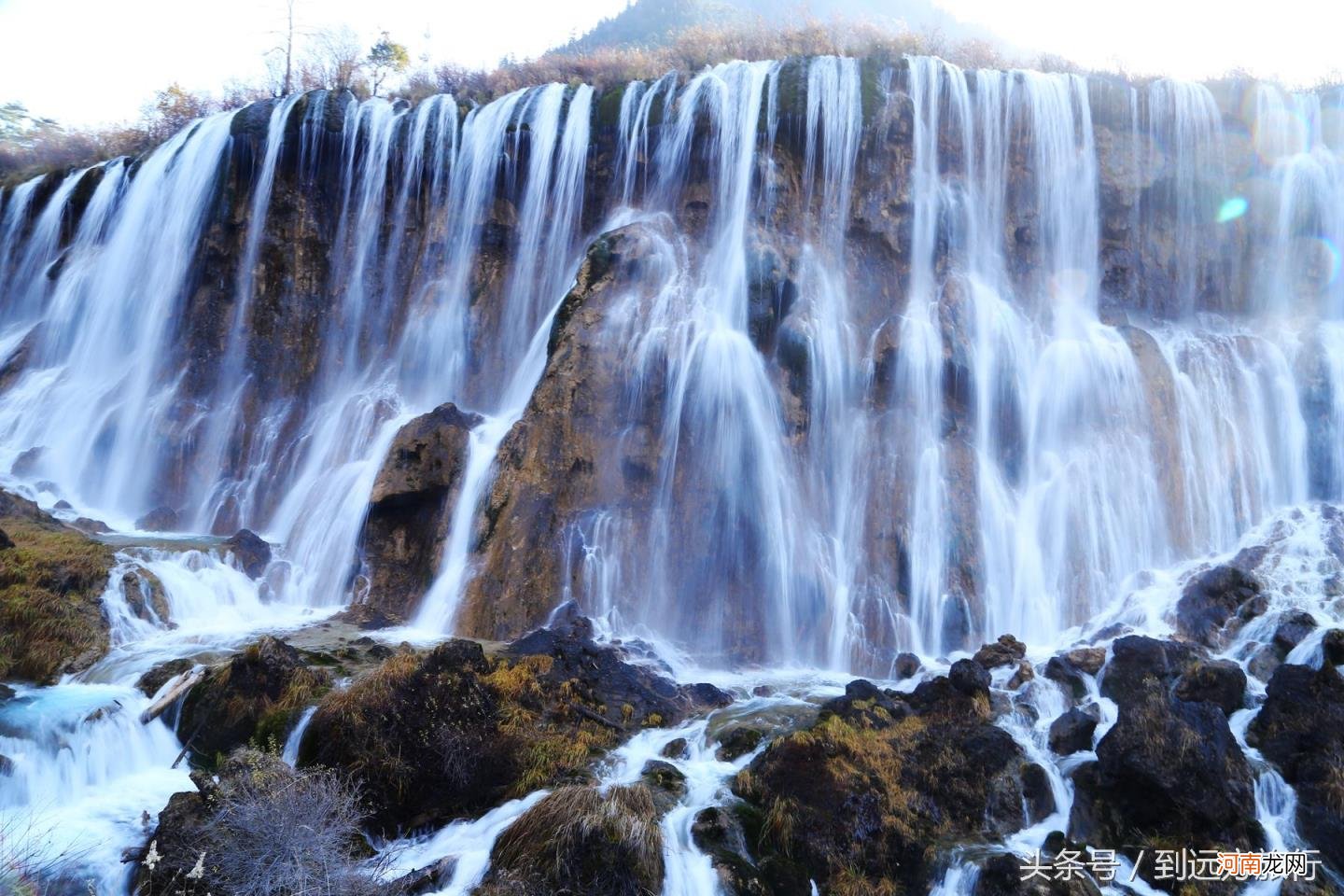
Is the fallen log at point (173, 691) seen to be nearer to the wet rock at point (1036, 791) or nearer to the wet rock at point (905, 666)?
the wet rock at point (1036, 791)

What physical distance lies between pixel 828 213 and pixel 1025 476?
25.3ft

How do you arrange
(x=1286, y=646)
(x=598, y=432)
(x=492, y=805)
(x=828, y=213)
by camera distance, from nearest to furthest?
(x=492, y=805)
(x=1286, y=646)
(x=598, y=432)
(x=828, y=213)

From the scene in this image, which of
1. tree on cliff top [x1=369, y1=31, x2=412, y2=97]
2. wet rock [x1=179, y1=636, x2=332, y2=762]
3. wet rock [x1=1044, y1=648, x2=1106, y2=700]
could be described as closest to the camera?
wet rock [x1=179, y1=636, x2=332, y2=762]

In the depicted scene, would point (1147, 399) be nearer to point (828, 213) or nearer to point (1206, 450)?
point (1206, 450)

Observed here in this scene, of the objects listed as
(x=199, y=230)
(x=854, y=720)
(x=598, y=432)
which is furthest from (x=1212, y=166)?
(x=199, y=230)

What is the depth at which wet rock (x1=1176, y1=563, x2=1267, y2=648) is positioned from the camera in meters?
13.4

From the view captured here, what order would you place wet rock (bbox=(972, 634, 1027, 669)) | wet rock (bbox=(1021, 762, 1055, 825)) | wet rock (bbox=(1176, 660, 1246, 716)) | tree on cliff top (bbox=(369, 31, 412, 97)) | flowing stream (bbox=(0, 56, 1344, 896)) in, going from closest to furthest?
1. wet rock (bbox=(1021, 762, 1055, 825))
2. wet rock (bbox=(1176, 660, 1246, 716))
3. wet rock (bbox=(972, 634, 1027, 669))
4. flowing stream (bbox=(0, 56, 1344, 896))
5. tree on cliff top (bbox=(369, 31, 412, 97))

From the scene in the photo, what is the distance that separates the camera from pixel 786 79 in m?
20.8

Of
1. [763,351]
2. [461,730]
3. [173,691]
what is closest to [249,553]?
[173,691]

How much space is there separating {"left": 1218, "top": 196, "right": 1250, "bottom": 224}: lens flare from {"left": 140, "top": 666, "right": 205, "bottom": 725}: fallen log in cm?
2402

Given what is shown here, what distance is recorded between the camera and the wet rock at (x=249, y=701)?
30.5 feet

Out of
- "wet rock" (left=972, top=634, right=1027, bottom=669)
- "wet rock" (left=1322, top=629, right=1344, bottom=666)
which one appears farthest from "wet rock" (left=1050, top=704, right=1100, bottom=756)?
"wet rock" (left=1322, top=629, right=1344, bottom=666)

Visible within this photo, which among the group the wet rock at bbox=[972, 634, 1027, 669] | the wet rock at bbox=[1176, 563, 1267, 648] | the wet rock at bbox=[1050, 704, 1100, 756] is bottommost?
the wet rock at bbox=[1050, 704, 1100, 756]

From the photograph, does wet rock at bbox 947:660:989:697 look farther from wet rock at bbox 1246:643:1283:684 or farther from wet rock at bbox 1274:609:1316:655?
wet rock at bbox 1274:609:1316:655
